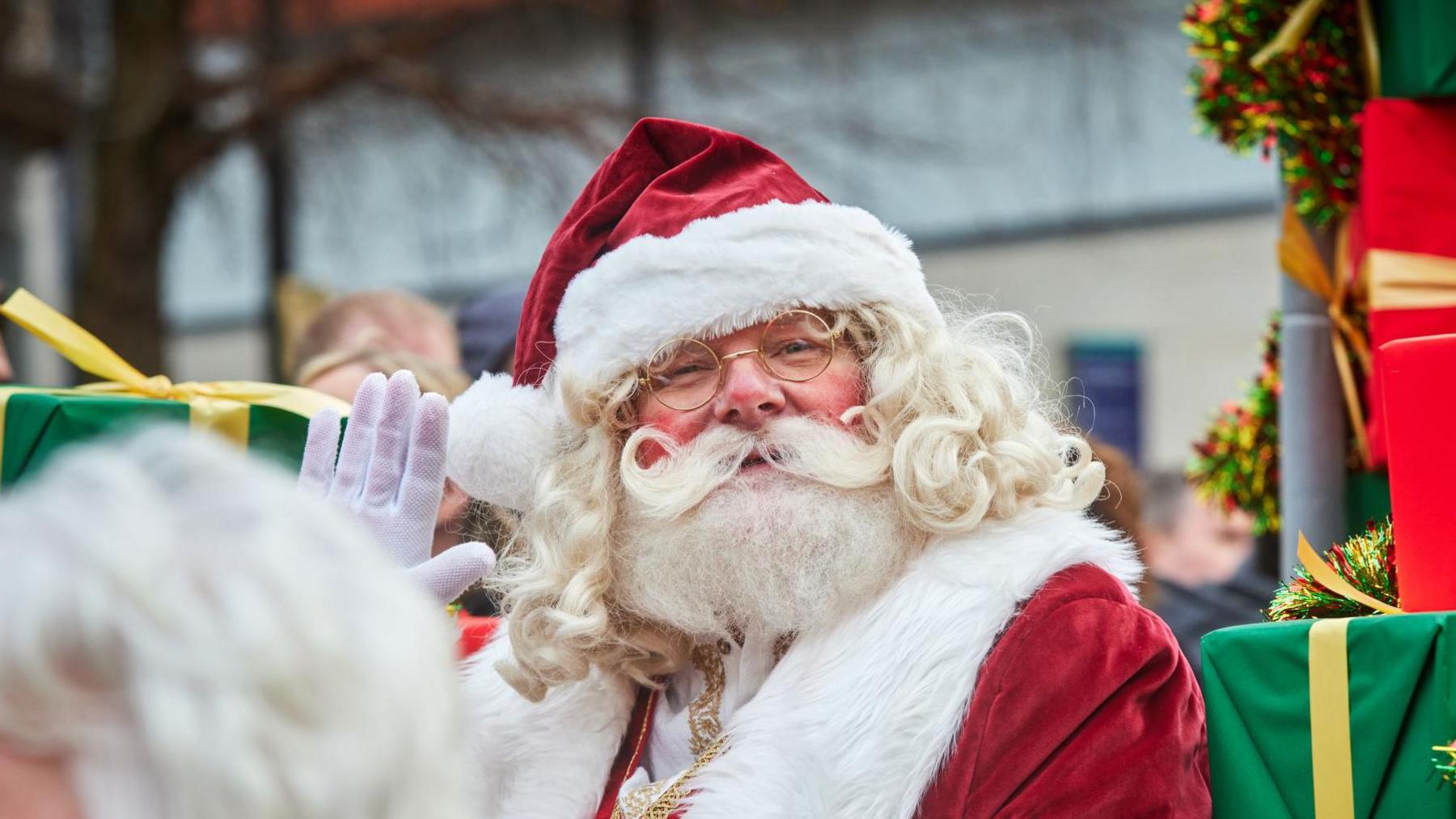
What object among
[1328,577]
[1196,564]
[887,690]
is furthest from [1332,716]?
[1196,564]

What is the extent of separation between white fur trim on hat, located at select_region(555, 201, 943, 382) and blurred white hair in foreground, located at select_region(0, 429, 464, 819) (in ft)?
4.75

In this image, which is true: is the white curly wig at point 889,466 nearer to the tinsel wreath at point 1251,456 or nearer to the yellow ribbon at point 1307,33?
Result: the yellow ribbon at point 1307,33

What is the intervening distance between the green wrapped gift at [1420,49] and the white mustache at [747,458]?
1.09 meters

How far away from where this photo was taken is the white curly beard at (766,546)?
2.52 m

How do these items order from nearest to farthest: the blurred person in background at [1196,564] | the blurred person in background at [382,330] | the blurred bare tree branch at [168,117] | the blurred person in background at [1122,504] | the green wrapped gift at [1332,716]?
the green wrapped gift at [1332,716] < the blurred person in background at [1122,504] < the blurred person in background at [1196,564] < the blurred person in background at [382,330] < the blurred bare tree branch at [168,117]

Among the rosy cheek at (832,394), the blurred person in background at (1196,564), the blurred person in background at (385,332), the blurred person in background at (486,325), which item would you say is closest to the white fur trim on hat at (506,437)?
the rosy cheek at (832,394)

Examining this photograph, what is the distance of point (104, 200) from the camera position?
712 cm

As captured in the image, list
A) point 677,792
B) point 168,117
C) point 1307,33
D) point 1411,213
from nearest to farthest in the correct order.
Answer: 1. point 677,792
2. point 1411,213
3. point 1307,33
4. point 168,117

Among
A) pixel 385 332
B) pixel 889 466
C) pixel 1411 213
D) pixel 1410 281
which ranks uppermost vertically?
pixel 1411 213

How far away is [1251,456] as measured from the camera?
3.53 meters

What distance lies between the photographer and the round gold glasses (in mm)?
2682

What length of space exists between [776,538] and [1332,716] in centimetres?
85

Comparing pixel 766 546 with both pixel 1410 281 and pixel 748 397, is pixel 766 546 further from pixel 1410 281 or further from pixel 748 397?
pixel 1410 281

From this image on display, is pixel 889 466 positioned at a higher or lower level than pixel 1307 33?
lower
